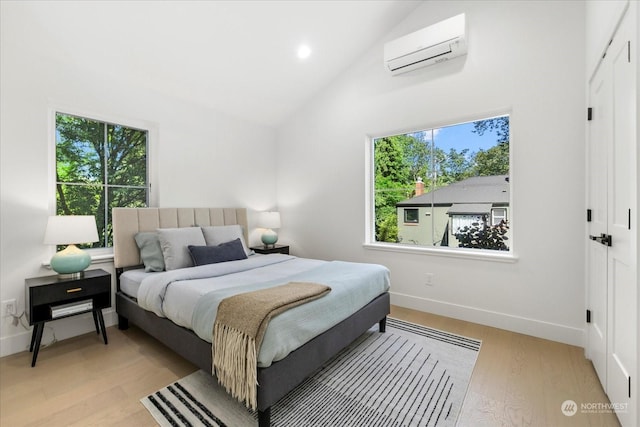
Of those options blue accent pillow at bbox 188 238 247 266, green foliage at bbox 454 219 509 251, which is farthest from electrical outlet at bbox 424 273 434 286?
blue accent pillow at bbox 188 238 247 266

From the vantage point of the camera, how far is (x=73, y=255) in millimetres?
2473

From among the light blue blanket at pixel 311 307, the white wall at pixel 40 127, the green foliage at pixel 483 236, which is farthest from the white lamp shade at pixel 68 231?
the green foliage at pixel 483 236

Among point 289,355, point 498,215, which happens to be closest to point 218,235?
point 289,355

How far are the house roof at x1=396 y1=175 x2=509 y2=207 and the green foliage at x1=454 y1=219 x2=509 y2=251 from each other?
0.22 meters

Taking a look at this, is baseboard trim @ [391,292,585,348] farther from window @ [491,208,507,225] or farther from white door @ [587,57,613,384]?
window @ [491,208,507,225]

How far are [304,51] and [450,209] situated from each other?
8.24 ft

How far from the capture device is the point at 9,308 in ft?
7.89

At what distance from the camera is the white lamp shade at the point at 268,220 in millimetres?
4289

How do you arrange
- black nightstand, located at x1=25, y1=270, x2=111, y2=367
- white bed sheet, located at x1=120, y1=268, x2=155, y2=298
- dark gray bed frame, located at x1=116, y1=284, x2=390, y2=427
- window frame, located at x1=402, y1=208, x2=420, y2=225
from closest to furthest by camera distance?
1. dark gray bed frame, located at x1=116, y1=284, x2=390, y2=427
2. black nightstand, located at x1=25, y1=270, x2=111, y2=367
3. white bed sheet, located at x1=120, y1=268, x2=155, y2=298
4. window frame, located at x1=402, y1=208, x2=420, y2=225

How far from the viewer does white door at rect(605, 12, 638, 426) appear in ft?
4.62

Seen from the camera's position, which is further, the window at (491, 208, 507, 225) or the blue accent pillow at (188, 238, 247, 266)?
the window at (491, 208, 507, 225)

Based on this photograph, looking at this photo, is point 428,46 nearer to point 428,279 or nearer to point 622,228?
point 622,228

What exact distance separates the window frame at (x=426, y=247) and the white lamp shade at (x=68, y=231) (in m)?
2.87

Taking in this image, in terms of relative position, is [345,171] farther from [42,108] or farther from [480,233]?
[42,108]
